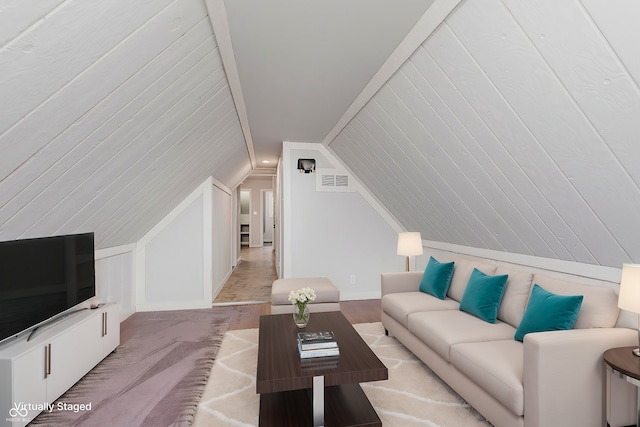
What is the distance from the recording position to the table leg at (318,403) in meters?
1.77

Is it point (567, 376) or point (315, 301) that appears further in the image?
point (315, 301)

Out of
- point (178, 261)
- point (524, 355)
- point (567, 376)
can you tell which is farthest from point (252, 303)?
point (567, 376)

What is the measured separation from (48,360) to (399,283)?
3.12m

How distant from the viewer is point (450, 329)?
2.39 metres

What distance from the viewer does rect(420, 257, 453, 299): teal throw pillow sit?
10.7 ft

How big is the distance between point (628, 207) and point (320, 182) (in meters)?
3.67

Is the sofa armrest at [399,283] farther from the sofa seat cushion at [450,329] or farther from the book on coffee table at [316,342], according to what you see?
the book on coffee table at [316,342]

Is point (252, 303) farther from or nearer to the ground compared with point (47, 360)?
nearer to the ground

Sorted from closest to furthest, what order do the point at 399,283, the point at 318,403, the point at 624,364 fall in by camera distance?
the point at 624,364 < the point at 318,403 < the point at 399,283

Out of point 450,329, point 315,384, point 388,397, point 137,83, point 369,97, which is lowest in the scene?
point 388,397

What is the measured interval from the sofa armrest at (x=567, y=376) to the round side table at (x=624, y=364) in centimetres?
4

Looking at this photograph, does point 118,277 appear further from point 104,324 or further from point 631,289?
point 631,289

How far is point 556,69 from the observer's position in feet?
5.05

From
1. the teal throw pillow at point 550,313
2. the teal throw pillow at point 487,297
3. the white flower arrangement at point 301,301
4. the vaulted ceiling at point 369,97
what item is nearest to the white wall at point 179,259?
the vaulted ceiling at point 369,97
